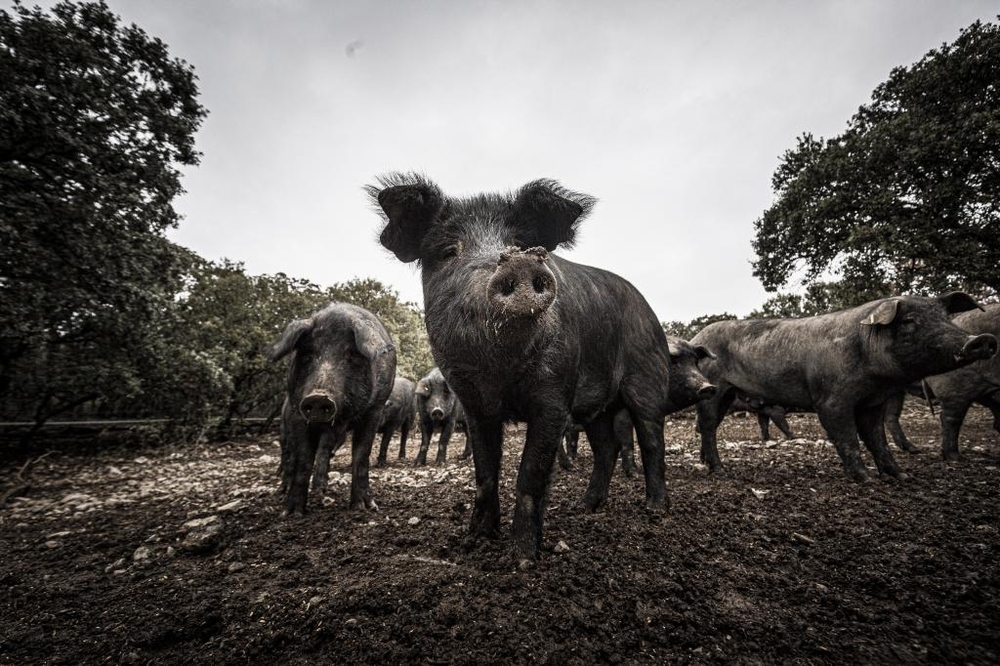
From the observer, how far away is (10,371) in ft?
24.3

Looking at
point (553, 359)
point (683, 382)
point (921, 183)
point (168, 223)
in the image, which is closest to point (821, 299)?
point (921, 183)

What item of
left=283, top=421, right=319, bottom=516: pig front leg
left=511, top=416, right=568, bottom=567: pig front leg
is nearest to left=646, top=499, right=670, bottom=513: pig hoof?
left=511, top=416, right=568, bottom=567: pig front leg

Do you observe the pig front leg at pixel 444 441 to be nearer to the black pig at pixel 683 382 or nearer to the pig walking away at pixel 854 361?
the black pig at pixel 683 382

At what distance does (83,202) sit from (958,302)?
42.7ft

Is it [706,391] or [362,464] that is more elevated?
[706,391]

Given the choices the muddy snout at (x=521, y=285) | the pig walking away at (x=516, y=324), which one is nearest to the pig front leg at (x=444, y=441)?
the pig walking away at (x=516, y=324)

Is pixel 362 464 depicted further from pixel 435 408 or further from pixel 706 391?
pixel 435 408

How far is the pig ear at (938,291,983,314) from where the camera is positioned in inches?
173

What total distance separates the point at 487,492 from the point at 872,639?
2019 millimetres

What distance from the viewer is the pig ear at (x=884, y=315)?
4.24 meters

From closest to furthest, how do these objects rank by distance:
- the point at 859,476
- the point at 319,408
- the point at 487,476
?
the point at 487,476 → the point at 319,408 → the point at 859,476

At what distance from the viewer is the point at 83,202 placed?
655 cm

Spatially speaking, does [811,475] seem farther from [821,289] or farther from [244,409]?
[244,409]

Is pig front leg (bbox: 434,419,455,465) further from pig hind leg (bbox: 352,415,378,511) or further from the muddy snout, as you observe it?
the muddy snout
